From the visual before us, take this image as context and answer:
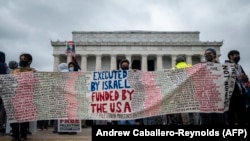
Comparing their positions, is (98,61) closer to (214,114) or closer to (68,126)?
(68,126)

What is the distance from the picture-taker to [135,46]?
151 ft

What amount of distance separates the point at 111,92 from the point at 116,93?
110 millimetres

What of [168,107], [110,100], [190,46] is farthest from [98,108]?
[190,46]

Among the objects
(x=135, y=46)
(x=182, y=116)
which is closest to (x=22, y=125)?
(x=182, y=116)

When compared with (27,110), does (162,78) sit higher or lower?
higher

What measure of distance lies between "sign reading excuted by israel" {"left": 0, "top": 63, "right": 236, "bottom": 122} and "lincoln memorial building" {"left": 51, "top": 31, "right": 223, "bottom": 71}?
39403mm

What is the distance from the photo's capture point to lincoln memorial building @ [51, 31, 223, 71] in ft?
151

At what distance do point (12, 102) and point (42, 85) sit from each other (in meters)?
0.67

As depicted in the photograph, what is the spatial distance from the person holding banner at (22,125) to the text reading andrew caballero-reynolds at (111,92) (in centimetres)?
139

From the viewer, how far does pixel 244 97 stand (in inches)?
229

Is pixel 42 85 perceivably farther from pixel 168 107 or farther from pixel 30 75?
pixel 168 107

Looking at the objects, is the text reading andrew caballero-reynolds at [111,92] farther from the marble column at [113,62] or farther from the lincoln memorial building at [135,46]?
the marble column at [113,62]

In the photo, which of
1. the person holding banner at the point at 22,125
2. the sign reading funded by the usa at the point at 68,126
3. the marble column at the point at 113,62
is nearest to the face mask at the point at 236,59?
the sign reading funded by the usa at the point at 68,126

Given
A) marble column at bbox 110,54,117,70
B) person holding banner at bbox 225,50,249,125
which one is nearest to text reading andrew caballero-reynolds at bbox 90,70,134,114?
person holding banner at bbox 225,50,249,125
